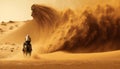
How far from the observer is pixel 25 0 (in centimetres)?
498

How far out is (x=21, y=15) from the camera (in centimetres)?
498

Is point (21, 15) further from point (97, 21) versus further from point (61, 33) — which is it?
point (97, 21)

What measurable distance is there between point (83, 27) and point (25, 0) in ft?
5.60

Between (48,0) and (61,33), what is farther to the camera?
(48,0)

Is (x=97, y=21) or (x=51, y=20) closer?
(x=97, y=21)

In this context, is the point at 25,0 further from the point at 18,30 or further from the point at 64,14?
the point at 64,14

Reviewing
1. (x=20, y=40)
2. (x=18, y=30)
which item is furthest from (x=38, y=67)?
(x=18, y=30)

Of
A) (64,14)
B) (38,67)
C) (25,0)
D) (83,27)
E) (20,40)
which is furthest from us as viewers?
(25,0)

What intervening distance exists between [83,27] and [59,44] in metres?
0.33

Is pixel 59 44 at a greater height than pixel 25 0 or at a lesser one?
lesser

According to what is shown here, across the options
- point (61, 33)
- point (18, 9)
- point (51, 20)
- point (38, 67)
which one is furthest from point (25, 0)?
point (38, 67)

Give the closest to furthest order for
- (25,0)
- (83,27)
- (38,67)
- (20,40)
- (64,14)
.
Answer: (38,67), (83,27), (64,14), (20,40), (25,0)

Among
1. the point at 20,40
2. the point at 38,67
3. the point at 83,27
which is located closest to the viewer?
the point at 38,67

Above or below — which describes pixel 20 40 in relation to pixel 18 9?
below
